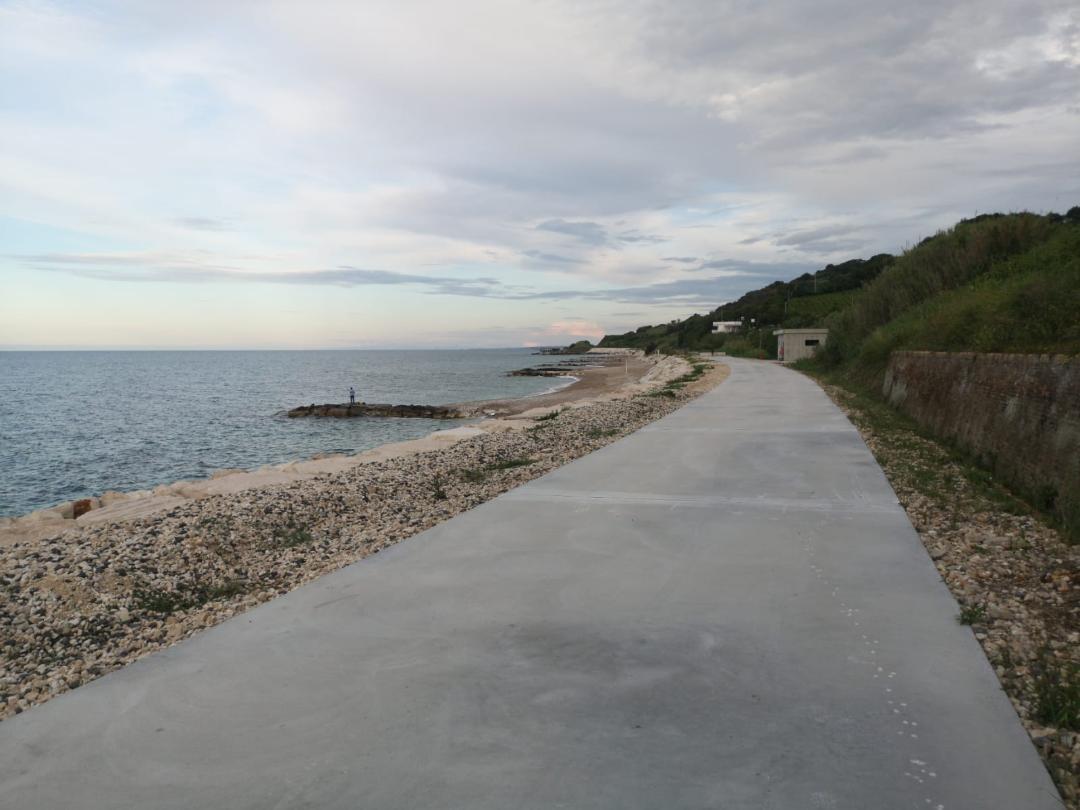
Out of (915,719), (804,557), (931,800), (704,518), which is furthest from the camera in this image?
(704,518)

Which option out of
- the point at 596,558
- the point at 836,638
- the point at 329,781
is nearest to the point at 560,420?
the point at 596,558

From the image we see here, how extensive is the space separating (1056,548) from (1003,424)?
3.94 m

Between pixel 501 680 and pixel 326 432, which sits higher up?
pixel 501 680

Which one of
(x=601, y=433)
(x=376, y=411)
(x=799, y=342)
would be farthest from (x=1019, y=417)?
(x=799, y=342)

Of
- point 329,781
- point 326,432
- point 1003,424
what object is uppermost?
point 1003,424

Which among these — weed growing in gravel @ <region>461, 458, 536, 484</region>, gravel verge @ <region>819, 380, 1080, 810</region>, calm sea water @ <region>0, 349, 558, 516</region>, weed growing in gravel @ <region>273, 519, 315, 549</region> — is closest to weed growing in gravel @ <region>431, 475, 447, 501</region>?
weed growing in gravel @ <region>461, 458, 536, 484</region>

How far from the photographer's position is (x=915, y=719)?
3176mm

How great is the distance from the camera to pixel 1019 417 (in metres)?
8.76

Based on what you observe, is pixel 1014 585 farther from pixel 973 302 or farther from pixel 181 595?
pixel 973 302

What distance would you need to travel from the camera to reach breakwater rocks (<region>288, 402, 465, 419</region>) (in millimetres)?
34469

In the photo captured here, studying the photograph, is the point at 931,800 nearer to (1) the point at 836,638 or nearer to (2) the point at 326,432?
(1) the point at 836,638

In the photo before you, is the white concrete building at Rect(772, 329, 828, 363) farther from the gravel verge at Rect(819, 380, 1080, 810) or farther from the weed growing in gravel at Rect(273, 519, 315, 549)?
the weed growing in gravel at Rect(273, 519, 315, 549)

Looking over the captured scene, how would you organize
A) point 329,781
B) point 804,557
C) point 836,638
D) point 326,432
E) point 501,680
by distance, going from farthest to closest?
point 326,432 → point 804,557 → point 836,638 → point 501,680 → point 329,781

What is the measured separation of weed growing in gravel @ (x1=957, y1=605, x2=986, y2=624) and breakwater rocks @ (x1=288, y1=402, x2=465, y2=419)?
30127mm
